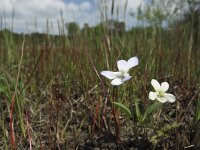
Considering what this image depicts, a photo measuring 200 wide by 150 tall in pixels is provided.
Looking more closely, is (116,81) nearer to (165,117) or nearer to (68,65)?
(165,117)

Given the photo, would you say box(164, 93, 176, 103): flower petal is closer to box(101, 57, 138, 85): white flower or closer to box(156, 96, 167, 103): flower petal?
box(156, 96, 167, 103): flower petal

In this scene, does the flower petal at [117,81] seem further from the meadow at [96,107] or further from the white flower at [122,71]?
the meadow at [96,107]

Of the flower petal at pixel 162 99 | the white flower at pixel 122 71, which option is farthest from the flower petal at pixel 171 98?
the white flower at pixel 122 71

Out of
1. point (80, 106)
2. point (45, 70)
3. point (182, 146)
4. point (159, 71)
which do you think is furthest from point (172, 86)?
point (45, 70)

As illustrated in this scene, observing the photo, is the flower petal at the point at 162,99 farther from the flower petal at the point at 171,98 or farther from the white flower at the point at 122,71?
the white flower at the point at 122,71

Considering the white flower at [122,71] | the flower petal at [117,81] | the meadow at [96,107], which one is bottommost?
the meadow at [96,107]

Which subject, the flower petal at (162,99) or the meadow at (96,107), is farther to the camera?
the meadow at (96,107)

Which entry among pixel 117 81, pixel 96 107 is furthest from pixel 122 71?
pixel 96 107

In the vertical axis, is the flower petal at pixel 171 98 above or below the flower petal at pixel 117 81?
below

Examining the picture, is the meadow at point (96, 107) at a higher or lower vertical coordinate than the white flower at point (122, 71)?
lower

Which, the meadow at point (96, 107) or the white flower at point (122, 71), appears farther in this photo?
the meadow at point (96, 107)

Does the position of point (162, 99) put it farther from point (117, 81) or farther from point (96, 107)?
point (96, 107)
